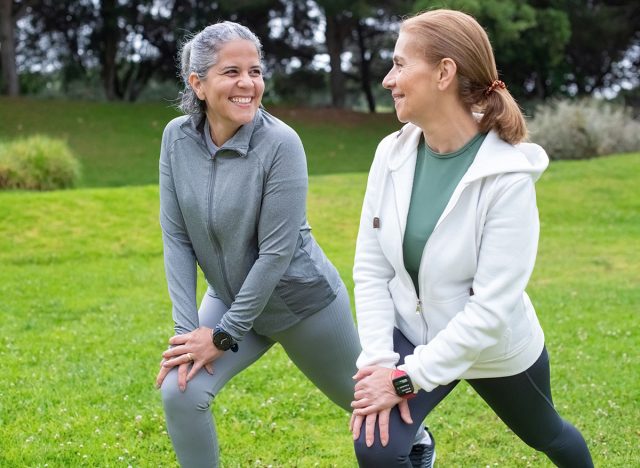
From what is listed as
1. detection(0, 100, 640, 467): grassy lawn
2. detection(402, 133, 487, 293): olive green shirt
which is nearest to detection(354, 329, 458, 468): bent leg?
detection(402, 133, 487, 293): olive green shirt

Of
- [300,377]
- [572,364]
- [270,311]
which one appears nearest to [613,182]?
[572,364]

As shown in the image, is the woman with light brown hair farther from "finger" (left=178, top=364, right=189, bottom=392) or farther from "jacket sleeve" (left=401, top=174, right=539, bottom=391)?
"finger" (left=178, top=364, right=189, bottom=392)

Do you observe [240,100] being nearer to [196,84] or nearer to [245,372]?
[196,84]

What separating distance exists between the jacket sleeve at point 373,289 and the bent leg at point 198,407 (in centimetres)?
71

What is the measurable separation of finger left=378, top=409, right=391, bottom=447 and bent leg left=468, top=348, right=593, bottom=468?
46 cm

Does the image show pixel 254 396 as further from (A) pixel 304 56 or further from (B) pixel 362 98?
(B) pixel 362 98

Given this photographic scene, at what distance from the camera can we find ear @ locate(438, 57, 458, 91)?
2.96 m

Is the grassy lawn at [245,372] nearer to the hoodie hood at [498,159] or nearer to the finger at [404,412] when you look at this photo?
the finger at [404,412]

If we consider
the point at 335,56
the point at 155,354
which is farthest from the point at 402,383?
the point at 335,56

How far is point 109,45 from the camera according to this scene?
1320 inches

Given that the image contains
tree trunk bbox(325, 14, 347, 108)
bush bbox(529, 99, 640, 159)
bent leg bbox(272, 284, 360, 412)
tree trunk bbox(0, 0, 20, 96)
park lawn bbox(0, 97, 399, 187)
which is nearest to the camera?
bent leg bbox(272, 284, 360, 412)

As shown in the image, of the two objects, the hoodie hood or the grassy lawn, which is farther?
the grassy lawn

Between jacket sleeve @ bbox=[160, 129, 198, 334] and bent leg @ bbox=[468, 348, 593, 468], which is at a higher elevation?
jacket sleeve @ bbox=[160, 129, 198, 334]

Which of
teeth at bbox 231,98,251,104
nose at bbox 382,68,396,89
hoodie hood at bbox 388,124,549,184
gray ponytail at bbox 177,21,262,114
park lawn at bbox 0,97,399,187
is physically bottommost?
park lawn at bbox 0,97,399,187
